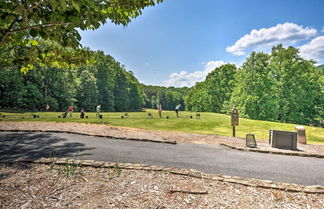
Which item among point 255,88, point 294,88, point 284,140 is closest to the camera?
point 284,140

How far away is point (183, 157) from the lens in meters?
7.36

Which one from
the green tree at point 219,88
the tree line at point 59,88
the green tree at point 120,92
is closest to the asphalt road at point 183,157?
the tree line at point 59,88

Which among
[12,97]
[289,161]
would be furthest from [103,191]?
[12,97]

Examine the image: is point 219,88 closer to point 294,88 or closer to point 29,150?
point 294,88

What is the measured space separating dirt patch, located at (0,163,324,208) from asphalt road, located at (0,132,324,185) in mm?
1265

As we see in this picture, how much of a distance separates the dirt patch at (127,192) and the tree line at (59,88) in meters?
21.1

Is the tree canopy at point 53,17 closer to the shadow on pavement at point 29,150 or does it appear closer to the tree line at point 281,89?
the shadow on pavement at point 29,150

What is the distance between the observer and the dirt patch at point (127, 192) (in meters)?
3.63

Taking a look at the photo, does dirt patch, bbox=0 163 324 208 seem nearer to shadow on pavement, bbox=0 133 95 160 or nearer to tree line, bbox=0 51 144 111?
shadow on pavement, bbox=0 133 95 160

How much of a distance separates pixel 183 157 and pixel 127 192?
12.2 feet

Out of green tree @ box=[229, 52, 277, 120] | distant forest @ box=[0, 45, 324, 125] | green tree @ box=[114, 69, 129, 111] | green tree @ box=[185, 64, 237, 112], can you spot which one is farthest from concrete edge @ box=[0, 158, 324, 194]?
green tree @ box=[114, 69, 129, 111]

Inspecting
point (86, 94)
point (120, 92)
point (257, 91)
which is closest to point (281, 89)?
point (257, 91)

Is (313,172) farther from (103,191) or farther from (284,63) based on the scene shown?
(284,63)

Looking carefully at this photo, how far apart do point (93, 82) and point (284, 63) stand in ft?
162
